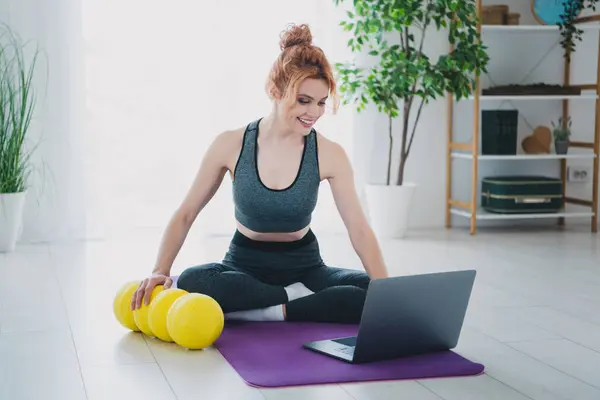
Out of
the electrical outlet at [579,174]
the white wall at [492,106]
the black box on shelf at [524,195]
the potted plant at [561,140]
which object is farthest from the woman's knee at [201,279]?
the electrical outlet at [579,174]

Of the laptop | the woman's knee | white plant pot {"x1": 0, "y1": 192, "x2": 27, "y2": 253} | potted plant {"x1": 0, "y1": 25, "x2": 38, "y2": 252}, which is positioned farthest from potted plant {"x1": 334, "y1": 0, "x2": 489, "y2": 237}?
the laptop

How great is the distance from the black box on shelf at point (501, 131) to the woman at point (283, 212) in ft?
7.15

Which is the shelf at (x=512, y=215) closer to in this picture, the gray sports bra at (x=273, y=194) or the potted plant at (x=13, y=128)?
the gray sports bra at (x=273, y=194)

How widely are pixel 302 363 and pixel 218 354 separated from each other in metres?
0.25

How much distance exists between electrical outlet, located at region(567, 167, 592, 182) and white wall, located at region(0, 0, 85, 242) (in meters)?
2.67

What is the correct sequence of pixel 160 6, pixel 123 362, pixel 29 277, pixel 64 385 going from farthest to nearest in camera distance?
pixel 160 6
pixel 29 277
pixel 123 362
pixel 64 385

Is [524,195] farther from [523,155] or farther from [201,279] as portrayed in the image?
[201,279]

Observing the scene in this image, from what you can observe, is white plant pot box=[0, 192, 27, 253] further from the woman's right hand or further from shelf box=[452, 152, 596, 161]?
shelf box=[452, 152, 596, 161]

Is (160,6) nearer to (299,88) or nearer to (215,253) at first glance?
(215,253)

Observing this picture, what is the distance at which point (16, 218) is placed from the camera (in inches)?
159

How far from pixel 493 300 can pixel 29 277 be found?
1.74 m

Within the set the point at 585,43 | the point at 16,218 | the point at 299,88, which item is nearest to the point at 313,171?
the point at 299,88

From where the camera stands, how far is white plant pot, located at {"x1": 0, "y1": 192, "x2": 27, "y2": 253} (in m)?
3.99

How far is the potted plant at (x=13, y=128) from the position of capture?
13.1 feet
